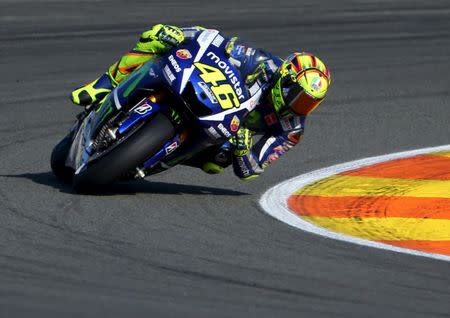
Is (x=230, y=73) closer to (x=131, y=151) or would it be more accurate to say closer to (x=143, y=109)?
(x=143, y=109)

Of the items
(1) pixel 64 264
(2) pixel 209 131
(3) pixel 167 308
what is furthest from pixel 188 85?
(3) pixel 167 308

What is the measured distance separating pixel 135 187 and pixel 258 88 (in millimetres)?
1091

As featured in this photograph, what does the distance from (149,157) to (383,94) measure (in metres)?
5.08

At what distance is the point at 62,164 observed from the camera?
8.85m

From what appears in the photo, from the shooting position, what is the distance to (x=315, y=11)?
54.7ft

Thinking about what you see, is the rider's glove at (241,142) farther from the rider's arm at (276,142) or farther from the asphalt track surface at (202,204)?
the asphalt track surface at (202,204)

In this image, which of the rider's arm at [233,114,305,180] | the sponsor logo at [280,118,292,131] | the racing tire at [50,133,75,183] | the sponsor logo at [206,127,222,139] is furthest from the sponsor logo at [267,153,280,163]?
the racing tire at [50,133,75,183]

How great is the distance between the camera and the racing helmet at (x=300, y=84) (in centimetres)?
843

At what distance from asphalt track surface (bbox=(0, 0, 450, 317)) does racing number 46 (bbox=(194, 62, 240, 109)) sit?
2.24ft

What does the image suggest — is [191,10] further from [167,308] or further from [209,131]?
[167,308]

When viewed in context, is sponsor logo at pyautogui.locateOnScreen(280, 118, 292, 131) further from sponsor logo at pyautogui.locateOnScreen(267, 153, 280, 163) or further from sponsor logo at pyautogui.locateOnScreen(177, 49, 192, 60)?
sponsor logo at pyautogui.locateOnScreen(177, 49, 192, 60)

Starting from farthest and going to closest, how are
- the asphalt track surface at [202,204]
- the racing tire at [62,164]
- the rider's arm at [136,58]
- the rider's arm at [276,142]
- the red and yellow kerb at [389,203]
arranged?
1. the racing tire at [62,164]
2. the rider's arm at [276,142]
3. the rider's arm at [136,58]
4. the red and yellow kerb at [389,203]
5. the asphalt track surface at [202,204]

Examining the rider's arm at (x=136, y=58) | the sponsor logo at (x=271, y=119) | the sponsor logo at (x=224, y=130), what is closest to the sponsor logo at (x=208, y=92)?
the sponsor logo at (x=224, y=130)

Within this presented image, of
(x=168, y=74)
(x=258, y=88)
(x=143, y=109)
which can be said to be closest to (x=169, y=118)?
(x=143, y=109)
